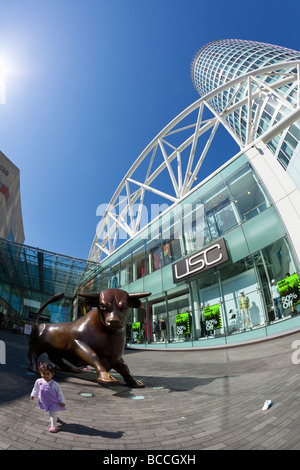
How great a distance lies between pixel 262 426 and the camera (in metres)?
2.50

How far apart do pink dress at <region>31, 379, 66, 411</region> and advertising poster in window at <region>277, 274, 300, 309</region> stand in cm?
1039

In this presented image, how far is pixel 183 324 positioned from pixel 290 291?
22.5ft

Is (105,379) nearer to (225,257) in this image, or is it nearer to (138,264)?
Answer: (225,257)

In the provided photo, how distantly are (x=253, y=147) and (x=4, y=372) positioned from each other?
50.9 feet

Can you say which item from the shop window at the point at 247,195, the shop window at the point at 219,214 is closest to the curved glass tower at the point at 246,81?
the shop window at the point at 247,195

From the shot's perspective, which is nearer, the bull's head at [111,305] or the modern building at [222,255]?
the bull's head at [111,305]

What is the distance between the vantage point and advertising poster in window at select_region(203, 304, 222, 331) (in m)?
12.8

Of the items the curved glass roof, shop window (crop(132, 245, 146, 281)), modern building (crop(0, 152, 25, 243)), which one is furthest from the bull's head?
modern building (crop(0, 152, 25, 243))

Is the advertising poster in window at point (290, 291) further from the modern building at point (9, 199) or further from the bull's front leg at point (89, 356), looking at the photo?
the modern building at point (9, 199)

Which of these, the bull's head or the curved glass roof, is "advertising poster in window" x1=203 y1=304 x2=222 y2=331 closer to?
the bull's head

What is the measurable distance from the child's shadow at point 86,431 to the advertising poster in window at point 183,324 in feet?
41.2

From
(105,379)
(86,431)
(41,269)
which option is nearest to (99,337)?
(105,379)

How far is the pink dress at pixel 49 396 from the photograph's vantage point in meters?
2.70
